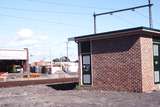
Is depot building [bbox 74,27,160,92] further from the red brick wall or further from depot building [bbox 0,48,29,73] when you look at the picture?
depot building [bbox 0,48,29,73]

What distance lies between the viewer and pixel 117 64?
22484 millimetres

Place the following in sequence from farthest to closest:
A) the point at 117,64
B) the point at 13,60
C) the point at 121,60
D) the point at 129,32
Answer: the point at 13,60 < the point at 117,64 < the point at 121,60 < the point at 129,32

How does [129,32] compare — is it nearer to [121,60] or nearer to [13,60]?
[121,60]

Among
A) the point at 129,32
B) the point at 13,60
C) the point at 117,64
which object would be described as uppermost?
the point at 13,60

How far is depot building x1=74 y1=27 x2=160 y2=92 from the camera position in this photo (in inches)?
840

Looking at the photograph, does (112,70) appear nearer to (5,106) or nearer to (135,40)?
(135,40)

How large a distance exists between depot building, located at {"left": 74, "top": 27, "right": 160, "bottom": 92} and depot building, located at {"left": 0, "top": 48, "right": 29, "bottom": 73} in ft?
177

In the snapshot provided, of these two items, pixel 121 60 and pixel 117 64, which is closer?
pixel 121 60

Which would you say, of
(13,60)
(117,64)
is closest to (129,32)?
(117,64)

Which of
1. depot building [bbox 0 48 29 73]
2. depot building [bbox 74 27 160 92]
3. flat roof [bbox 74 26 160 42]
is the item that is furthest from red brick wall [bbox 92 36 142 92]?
depot building [bbox 0 48 29 73]

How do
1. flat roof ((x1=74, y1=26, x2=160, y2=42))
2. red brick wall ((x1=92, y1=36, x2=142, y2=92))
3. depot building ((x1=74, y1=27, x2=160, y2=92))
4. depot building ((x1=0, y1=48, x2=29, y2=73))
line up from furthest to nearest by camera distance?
depot building ((x1=0, y1=48, x2=29, y2=73)) → red brick wall ((x1=92, y1=36, x2=142, y2=92)) → depot building ((x1=74, y1=27, x2=160, y2=92)) → flat roof ((x1=74, y1=26, x2=160, y2=42))

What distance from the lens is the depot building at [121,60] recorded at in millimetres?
21328

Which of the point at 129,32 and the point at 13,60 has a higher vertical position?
the point at 13,60

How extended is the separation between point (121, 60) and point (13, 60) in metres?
60.8
